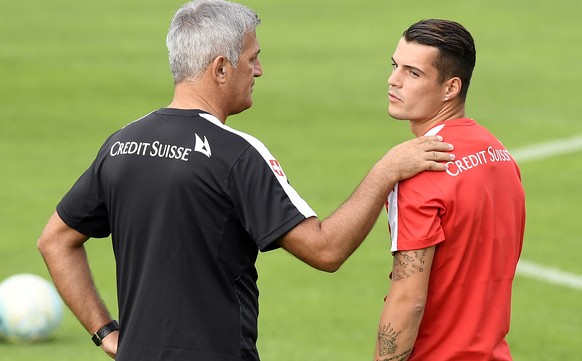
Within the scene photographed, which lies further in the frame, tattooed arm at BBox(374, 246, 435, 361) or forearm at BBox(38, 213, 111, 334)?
forearm at BBox(38, 213, 111, 334)

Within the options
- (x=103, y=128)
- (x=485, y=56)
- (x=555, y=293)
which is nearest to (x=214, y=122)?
(x=555, y=293)

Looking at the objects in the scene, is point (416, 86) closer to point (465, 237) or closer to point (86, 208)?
point (465, 237)

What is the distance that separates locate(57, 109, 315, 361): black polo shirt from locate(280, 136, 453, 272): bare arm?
0.27ft

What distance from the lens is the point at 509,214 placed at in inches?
216

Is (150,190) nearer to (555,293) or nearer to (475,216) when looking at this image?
(475,216)

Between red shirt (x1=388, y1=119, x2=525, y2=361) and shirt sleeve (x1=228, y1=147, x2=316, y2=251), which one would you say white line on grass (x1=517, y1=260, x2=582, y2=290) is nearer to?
red shirt (x1=388, y1=119, x2=525, y2=361)

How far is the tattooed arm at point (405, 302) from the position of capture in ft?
17.5

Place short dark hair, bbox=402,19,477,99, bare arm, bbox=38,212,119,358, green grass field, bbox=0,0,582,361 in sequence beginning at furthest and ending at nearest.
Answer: green grass field, bbox=0,0,582,361 < bare arm, bbox=38,212,119,358 < short dark hair, bbox=402,19,477,99

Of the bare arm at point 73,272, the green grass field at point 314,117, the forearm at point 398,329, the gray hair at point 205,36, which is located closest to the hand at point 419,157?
the forearm at point 398,329

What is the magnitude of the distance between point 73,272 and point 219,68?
1.21m

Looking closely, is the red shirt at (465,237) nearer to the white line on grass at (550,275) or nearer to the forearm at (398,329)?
the forearm at (398,329)

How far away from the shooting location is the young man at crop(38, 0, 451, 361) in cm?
536

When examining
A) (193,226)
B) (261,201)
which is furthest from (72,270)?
(261,201)

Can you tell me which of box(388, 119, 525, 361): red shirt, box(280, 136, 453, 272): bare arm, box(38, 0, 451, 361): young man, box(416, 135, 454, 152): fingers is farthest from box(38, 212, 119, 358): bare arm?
box(416, 135, 454, 152): fingers
